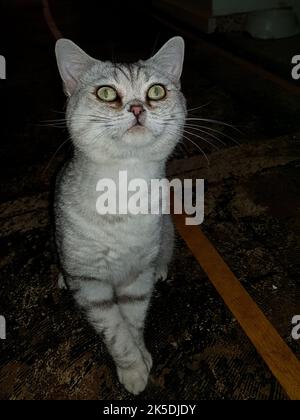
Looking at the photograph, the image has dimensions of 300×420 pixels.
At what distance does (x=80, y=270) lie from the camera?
5.98ft

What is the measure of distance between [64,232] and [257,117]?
9.67 feet

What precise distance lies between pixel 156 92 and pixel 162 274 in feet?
3.76

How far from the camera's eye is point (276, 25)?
19.1ft

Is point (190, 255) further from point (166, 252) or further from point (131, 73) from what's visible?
point (131, 73)

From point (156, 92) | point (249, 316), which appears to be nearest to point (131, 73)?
point (156, 92)

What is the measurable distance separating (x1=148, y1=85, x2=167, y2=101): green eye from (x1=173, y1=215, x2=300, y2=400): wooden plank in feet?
3.88

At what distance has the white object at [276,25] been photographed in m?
5.80

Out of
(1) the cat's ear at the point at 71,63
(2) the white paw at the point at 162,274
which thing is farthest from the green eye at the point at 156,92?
(2) the white paw at the point at 162,274

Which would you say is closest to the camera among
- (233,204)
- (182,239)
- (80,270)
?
(80,270)

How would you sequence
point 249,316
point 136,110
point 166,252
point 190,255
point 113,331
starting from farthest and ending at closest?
point 190,255 < point 166,252 < point 249,316 < point 113,331 < point 136,110

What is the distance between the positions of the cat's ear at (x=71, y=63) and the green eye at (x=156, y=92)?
1.28ft

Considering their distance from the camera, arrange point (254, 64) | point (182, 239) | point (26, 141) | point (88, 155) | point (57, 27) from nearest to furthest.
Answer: point (88, 155) → point (182, 239) → point (26, 141) → point (254, 64) → point (57, 27)
